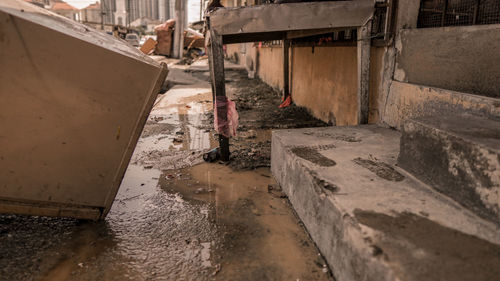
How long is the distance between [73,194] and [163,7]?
78.6 metres

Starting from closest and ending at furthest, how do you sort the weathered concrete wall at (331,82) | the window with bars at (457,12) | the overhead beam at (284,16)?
the window with bars at (457,12)
the overhead beam at (284,16)
the weathered concrete wall at (331,82)

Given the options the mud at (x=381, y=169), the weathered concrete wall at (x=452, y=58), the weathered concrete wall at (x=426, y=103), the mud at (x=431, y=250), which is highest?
the weathered concrete wall at (x=452, y=58)

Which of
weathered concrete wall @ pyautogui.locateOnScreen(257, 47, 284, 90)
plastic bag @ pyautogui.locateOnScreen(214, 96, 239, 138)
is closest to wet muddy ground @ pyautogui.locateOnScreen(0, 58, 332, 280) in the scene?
plastic bag @ pyautogui.locateOnScreen(214, 96, 239, 138)

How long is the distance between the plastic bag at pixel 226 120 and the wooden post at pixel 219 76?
12 millimetres

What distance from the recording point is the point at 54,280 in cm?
188

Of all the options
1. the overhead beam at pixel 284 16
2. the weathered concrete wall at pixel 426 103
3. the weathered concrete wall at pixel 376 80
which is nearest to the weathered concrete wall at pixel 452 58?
the weathered concrete wall at pixel 426 103

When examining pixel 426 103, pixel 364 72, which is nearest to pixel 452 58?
pixel 426 103

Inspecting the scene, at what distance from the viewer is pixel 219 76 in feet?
11.6

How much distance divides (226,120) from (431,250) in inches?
102

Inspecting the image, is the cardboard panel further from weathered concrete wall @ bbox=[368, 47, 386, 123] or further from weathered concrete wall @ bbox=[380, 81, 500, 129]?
weathered concrete wall @ bbox=[368, 47, 386, 123]

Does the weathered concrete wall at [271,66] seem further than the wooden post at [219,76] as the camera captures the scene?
Yes

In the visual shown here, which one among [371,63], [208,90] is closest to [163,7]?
→ [208,90]

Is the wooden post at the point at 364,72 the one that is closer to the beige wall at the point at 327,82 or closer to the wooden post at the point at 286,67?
the beige wall at the point at 327,82

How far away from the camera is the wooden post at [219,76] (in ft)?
11.0
